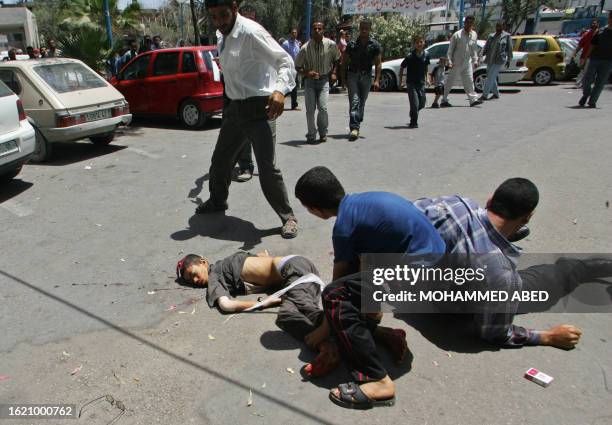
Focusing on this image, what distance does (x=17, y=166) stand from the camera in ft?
19.7

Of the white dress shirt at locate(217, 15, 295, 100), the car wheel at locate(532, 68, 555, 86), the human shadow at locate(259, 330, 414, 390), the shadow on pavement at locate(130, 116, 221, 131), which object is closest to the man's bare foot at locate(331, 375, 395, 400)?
the human shadow at locate(259, 330, 414, 390)

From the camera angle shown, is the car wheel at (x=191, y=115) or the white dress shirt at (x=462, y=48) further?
the white dress shirt at (x=462, y=48)

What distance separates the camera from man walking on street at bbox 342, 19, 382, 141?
25.9 feet

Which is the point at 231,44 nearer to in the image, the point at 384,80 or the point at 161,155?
the point at 161,155

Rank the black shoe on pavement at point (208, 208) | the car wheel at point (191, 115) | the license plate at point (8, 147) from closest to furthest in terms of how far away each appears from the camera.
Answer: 1. the black shoe on pavement at point (208, 208)
2. the license plate at point (8, 147)
3. the car wheel at point (191, 115)

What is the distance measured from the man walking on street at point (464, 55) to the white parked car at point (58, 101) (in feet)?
25.6

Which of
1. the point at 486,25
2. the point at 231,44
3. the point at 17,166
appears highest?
the point at 486,25

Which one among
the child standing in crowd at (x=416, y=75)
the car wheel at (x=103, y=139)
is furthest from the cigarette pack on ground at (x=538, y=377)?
the car wheel at (x=103, y=139)

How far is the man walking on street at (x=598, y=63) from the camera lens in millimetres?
10148

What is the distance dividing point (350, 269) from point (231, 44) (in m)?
2.46

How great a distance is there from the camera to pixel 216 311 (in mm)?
3342

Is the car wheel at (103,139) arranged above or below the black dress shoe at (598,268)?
above

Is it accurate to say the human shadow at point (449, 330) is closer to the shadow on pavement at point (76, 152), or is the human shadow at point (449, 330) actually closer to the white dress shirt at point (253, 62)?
the white dress shirt at point (253, 62)

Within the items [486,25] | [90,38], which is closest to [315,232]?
[90,38]
